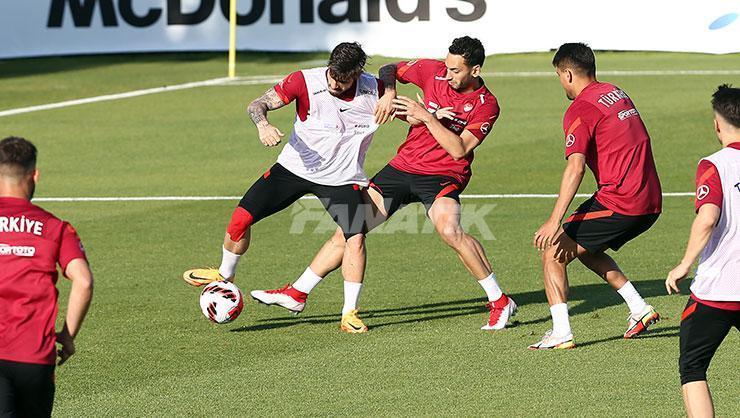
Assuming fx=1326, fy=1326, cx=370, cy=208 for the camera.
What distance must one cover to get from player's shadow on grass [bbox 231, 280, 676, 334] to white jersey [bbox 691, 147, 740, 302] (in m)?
3.83

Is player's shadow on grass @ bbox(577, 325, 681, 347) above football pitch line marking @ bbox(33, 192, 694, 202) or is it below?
above

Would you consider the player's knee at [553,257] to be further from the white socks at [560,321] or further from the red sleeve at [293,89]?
the red sleeve at [293,89]

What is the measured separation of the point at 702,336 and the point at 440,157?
4599mm

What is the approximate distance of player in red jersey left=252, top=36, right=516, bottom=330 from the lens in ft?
36.1

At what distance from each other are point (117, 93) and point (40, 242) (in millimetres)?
21255

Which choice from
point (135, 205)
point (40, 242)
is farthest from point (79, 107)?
point (40, 242)

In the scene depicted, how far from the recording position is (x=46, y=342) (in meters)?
6.41

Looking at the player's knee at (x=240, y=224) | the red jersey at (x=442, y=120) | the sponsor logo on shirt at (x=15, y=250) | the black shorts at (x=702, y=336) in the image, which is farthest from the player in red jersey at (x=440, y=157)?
the sponsor logo on shirt at (x=15, y=250)

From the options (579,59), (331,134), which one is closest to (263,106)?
(331,134)

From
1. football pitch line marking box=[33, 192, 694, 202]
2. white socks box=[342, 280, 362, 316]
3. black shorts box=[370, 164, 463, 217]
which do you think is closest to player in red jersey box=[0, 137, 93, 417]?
white socks box=[342, 280, 362, 316]

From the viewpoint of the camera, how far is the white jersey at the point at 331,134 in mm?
11469

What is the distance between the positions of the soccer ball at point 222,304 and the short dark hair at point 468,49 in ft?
8.90

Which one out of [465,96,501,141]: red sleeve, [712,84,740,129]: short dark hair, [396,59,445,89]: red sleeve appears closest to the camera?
[712,84,740,129]: short dark hair

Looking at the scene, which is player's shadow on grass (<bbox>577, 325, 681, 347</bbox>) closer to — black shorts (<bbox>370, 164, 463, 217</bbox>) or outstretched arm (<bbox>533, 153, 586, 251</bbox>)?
outstretched arm (<bbox>533, 153, 586, 251</bbox>)
